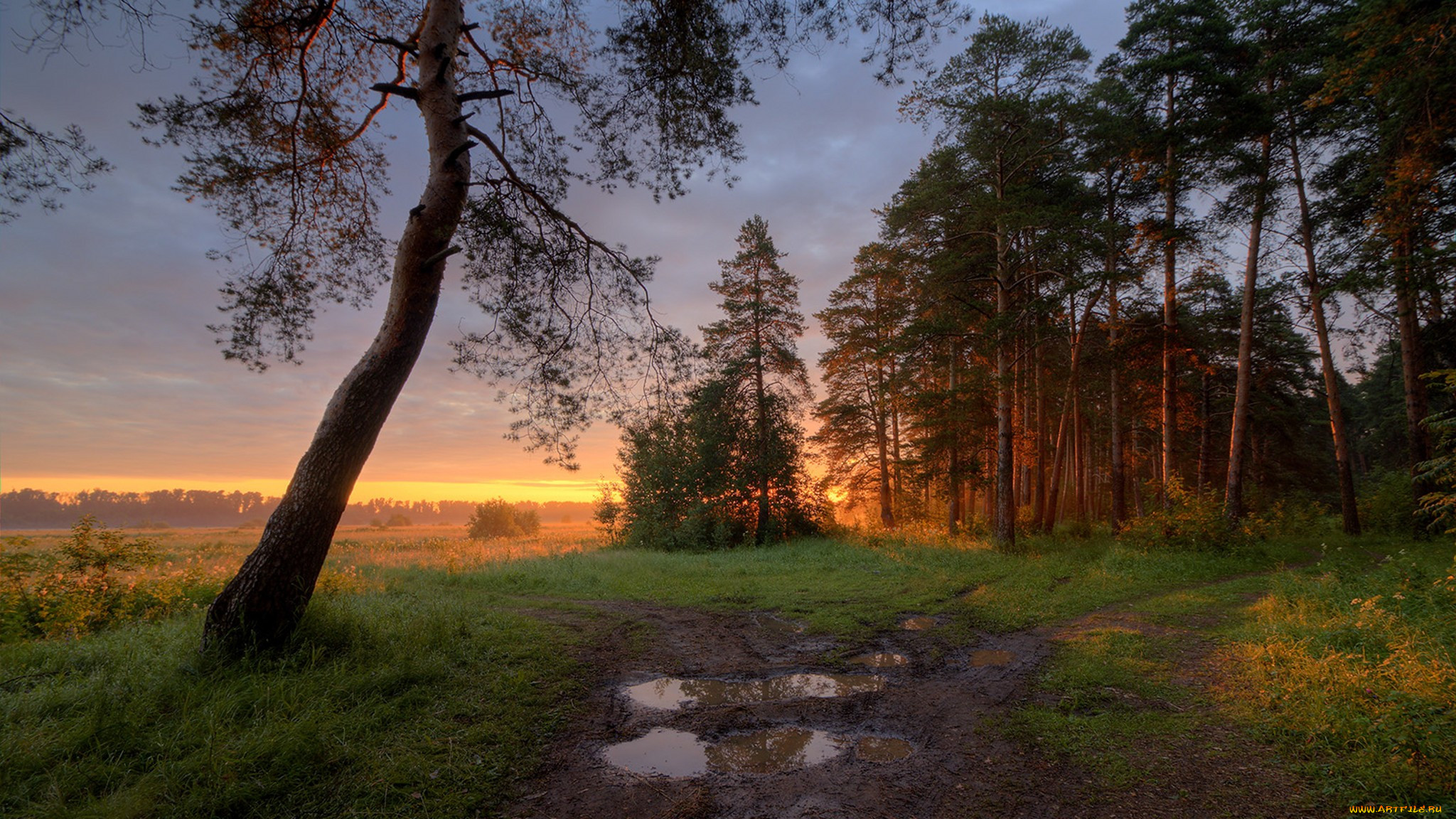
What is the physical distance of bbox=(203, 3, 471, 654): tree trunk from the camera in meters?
4.99

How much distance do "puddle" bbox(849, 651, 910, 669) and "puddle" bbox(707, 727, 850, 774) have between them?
6.97 feet

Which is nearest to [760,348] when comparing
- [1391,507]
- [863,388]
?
[863,388]

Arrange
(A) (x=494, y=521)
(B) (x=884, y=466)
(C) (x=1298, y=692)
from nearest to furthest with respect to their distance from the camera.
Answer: (C) (x=1298, y=692) < (B) (x=884, y=466) < (A) (x=494, y=521)

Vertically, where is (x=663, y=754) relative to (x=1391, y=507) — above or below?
below

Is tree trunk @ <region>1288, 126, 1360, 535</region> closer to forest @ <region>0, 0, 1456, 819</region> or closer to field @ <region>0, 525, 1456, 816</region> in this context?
forest @ <region>0, 0, 1456, 819</region>

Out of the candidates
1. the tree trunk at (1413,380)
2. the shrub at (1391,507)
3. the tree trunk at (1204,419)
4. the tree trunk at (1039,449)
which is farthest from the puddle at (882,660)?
the tree trunk at (1204,419)

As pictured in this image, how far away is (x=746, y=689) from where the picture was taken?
554 centimetres

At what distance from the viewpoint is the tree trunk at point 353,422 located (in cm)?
499

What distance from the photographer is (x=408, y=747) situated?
12.4 feet

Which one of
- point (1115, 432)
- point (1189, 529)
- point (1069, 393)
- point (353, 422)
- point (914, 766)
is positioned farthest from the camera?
point (1069, 393)

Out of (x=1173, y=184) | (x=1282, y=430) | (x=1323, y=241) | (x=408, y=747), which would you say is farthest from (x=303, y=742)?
(x=1282, y=430)

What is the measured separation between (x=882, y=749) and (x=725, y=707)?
5.01 feet

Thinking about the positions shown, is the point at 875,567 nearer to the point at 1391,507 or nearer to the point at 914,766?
the point at 914,766

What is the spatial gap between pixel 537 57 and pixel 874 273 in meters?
15.9
